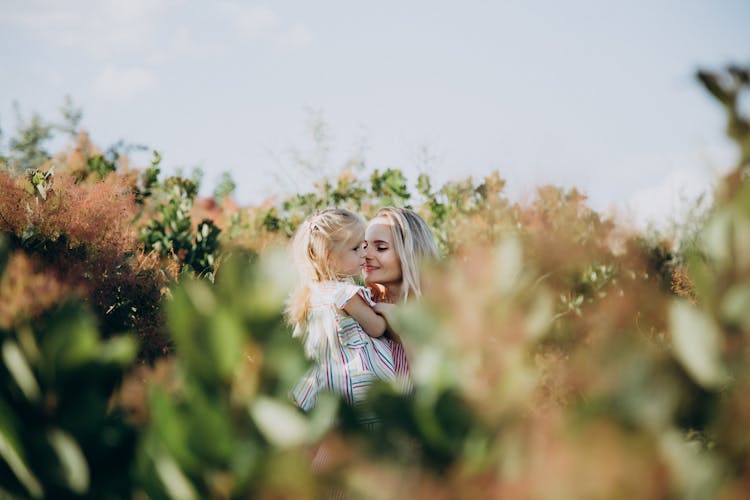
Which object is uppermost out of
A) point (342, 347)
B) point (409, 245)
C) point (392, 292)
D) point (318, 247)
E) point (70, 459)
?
point (409, 245)

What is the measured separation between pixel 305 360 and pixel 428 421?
0.20 meters

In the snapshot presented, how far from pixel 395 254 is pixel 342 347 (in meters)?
0.88

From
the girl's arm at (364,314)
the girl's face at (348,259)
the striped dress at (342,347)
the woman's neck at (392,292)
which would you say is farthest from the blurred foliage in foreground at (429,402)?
the woman's neck at (392,292)

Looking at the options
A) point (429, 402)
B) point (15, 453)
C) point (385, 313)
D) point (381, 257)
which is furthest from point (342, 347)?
point (429, 402)

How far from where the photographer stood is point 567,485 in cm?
73

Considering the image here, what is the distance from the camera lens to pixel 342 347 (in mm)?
3492

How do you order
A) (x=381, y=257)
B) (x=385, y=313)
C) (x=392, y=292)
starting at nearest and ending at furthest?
(x=385, y=313)
(x=381, y=257)
(x=392, y=292)

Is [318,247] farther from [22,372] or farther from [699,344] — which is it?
[699,344]

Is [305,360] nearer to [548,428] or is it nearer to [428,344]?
[428,344]

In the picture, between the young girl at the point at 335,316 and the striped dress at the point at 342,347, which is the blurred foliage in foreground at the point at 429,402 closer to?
the young girl at the point at 335,316

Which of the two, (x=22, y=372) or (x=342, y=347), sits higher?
(x=342, y=347)

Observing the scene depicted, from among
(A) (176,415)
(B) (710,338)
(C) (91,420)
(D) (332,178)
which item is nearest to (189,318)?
(A) (176,415)

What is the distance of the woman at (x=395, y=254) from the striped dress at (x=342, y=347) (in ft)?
1.66

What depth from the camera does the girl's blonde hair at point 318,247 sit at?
3.93 meters
